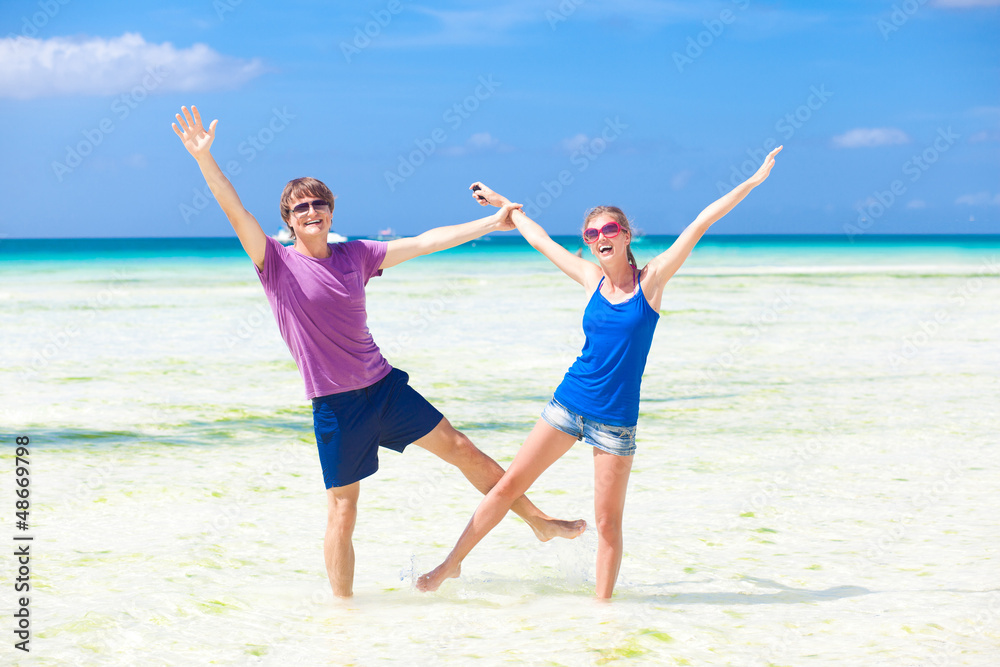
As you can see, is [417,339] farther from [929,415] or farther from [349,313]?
[349,313]

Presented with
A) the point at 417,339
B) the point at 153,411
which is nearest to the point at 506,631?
the point at 153,411

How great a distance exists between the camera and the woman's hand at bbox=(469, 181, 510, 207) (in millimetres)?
5264

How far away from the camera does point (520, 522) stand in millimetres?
6297

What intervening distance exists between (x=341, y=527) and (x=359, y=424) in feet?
1.77

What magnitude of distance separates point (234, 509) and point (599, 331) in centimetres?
334

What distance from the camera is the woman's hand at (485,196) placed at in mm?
5264

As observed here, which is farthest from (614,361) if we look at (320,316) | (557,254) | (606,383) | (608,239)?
(320,316)

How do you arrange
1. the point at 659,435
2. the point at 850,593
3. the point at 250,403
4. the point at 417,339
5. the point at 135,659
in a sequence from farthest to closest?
the point at 417,339 < the point at 250,403 < the point at 659,435 < the point at 850,593 < the point at 135,659

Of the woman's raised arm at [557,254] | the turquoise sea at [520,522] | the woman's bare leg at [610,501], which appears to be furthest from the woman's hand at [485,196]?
the woman's bare leg at [610,501]

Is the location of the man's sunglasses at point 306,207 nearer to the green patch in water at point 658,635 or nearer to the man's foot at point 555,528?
the man's foot at point 555,528

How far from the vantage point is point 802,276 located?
4044cm

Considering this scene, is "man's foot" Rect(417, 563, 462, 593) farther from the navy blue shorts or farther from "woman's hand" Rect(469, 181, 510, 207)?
"woman's hand" Rect(469, 181, 510, 207)

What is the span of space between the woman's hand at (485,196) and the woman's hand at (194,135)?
1.62 meters

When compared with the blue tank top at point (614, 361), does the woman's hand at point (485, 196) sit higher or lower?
higher
